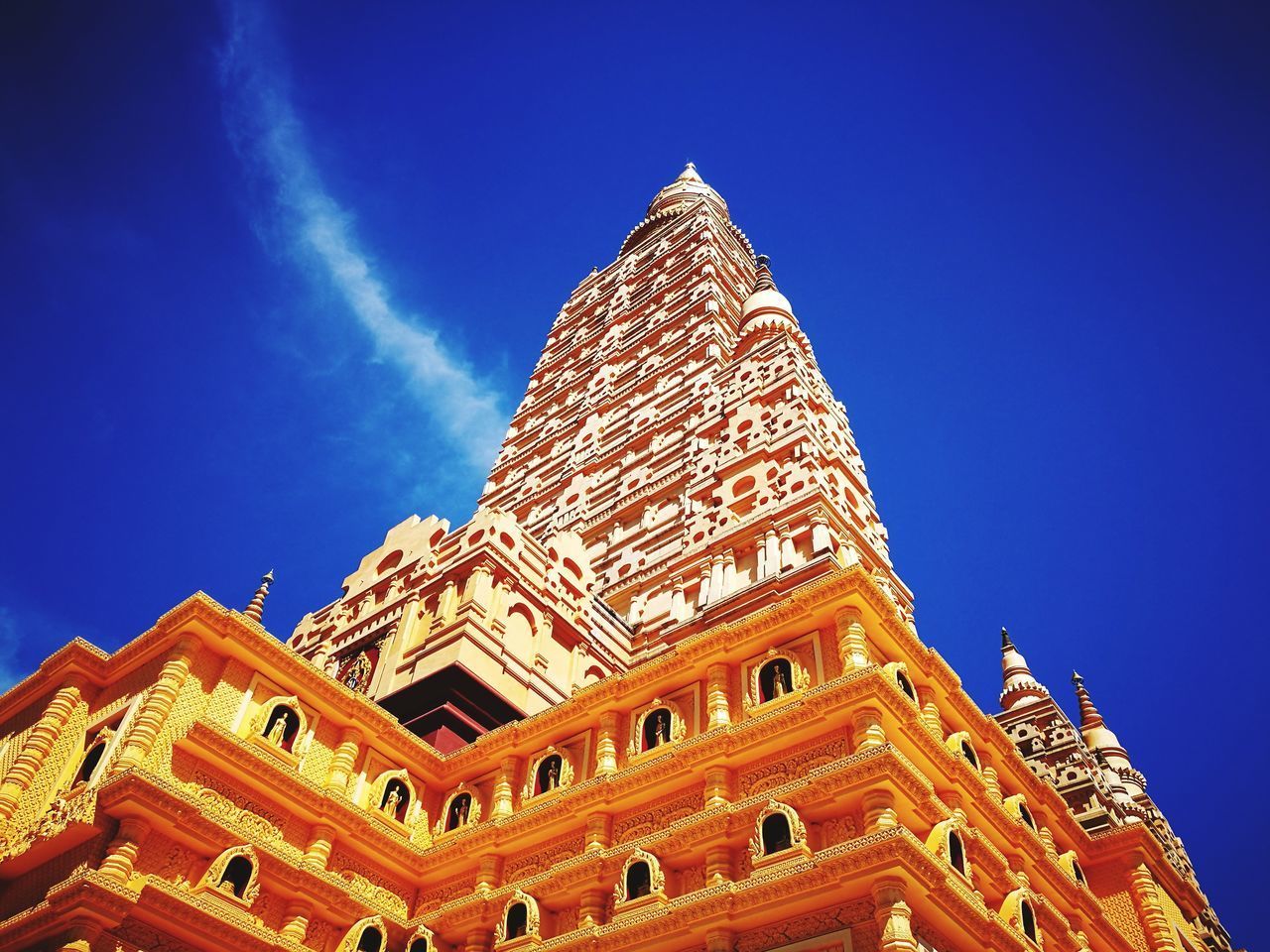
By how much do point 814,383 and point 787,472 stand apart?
18.8ft

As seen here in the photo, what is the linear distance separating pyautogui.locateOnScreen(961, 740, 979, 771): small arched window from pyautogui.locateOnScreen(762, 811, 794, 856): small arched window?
4068 millimetres

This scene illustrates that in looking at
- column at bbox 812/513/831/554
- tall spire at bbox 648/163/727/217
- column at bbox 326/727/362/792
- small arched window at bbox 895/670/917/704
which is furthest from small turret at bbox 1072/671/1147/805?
tall spire at bbox 648/163/727/217

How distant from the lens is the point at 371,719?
632 inches

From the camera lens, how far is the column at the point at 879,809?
37.1 feet

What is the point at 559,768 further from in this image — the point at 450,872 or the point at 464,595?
the point at 464,595

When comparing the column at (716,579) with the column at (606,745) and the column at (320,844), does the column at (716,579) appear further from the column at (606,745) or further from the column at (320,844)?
the column at (320,844)

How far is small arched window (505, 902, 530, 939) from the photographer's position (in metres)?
13.7

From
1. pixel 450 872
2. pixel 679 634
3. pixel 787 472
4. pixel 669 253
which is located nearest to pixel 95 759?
pixel 450 872

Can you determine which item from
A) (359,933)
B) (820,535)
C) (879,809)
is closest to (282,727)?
(359,933)

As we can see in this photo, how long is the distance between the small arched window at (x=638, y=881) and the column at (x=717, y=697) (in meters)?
2.01

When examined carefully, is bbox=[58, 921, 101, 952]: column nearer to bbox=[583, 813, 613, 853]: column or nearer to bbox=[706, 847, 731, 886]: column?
bbox=[583, 813, 613, 853]: column

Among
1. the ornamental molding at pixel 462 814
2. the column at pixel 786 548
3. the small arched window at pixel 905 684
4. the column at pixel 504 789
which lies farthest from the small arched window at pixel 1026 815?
the ornamental molding at pixel 462 814

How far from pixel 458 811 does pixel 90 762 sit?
5419 mm

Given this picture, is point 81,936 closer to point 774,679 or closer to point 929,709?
point 774,679
